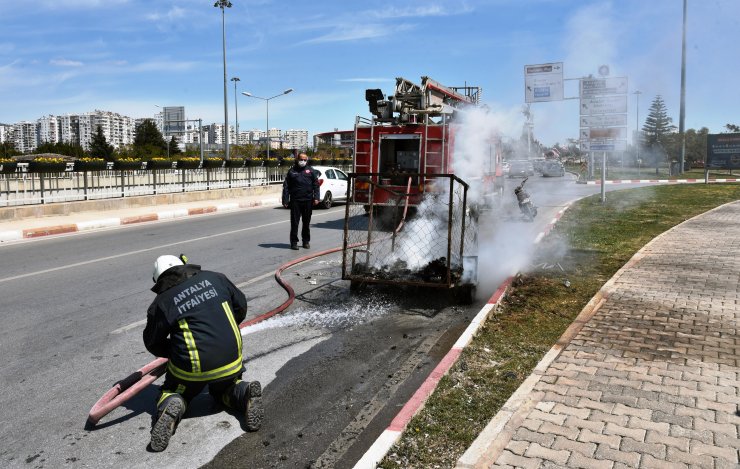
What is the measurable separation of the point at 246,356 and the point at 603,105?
49.9ft

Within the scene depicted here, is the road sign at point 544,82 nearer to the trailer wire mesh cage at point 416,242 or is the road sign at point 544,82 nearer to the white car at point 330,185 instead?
the white car at point 330,185

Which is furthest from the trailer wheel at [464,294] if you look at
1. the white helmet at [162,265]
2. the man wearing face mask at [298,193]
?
the man wearing face mask at [298,193]

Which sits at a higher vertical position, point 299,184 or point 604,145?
point 604,145

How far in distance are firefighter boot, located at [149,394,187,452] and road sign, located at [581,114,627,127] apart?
1637cm

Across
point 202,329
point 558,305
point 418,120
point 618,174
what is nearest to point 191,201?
point 418,120

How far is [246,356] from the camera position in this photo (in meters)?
5.34

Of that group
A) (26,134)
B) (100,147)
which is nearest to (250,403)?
(100,147)

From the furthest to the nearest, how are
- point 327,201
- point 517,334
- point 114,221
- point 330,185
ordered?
point 330,185 < point 327,201 < point 114,221 < point 517,334

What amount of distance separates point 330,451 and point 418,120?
10533 mm

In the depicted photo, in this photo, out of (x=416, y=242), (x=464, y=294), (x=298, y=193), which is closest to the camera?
(x=464, y=294)

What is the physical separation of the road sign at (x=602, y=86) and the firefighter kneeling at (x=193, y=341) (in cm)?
1418

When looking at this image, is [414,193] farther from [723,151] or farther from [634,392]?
[723,151]

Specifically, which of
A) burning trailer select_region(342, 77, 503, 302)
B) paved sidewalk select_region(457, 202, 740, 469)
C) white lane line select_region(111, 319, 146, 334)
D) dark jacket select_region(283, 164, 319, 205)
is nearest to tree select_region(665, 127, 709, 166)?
burning trailer select_region(342, 77, 503, 302)

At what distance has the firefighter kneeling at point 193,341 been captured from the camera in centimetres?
382
